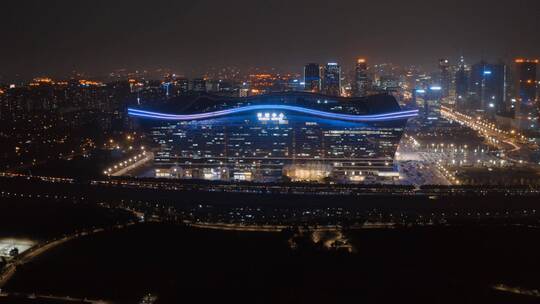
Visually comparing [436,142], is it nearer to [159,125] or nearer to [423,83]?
[159,125]

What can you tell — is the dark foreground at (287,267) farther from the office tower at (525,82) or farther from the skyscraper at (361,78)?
the office tower at (525,82)

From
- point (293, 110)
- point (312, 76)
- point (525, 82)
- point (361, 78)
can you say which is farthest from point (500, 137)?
point (293, 110)

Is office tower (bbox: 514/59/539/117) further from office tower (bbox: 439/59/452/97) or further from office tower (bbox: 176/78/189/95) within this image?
office tower (bbox: 176/78/189/95)

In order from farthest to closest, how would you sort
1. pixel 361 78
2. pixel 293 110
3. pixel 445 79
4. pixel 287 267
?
1. pixel 445 79
2. pixel 361 78
3. pixel 293 110
4. pixel 287 267

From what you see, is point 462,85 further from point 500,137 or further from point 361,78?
point 500,137

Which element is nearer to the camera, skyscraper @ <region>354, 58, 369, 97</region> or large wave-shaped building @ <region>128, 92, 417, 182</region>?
large wave-shaped building @ <region>128, 92, 417, 182</region>

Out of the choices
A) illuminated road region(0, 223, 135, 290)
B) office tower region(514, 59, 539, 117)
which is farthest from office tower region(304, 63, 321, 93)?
illuminated road region(0, 223, 135, 290)
